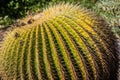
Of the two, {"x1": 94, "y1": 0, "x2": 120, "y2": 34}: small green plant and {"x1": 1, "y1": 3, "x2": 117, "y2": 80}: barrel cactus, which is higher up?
{"x1": 1, "y1": 3, "x2": 117, "y2": 80}: barrel cactus

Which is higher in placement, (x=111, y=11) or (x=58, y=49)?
(x=58, y=49)

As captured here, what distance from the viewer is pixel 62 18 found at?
4402 mm

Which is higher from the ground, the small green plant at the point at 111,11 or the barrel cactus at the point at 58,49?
the barrel cactus at the point at 58,49

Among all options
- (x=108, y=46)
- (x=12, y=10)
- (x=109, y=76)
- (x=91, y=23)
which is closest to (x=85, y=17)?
(x=91, y=23)

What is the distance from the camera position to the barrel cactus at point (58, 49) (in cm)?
424

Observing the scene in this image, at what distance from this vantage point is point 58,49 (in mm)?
4230

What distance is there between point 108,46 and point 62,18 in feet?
2.00

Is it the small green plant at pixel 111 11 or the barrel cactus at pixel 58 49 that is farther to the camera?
the small green plant at pixel 111 11

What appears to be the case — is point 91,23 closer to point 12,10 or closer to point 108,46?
point 108,46

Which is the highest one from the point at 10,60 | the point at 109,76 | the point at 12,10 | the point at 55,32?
the point at 55,32

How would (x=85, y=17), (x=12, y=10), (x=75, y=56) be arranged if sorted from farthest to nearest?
(x=12, y=10), (x=85, y=17), (x=75, y=56)

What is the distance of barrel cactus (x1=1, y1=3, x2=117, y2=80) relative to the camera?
4.24 metres

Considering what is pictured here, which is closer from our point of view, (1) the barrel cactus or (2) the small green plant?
(1) the barrel cactus

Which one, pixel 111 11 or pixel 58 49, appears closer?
pixel 58 49
